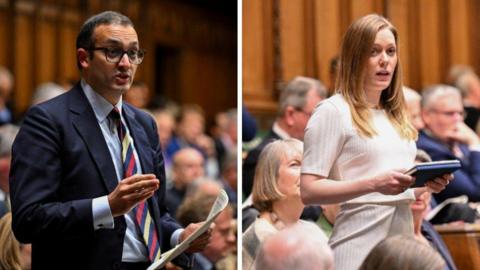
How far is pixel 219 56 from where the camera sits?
12.1 metres

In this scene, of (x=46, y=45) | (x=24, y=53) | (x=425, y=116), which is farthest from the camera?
(x=46, y=45)

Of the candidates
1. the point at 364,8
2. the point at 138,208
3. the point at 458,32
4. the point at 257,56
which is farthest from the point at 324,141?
the point at 458,32

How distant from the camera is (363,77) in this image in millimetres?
3152

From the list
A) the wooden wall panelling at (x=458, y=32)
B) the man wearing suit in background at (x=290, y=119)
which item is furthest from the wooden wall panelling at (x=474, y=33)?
the man wearing suit in background at (x=290, y=119)

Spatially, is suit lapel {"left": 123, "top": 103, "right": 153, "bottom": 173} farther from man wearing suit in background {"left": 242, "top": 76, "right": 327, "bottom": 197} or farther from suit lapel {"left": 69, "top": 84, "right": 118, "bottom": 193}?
man wearing suit in background {"left": 242, "top": 76, "right": 327, "bottom": 197}

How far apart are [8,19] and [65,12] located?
23.4 inches

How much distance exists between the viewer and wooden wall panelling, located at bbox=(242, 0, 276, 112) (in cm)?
468

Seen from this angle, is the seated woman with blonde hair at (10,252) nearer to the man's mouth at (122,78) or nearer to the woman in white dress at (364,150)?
the man's mouth at (122,78)

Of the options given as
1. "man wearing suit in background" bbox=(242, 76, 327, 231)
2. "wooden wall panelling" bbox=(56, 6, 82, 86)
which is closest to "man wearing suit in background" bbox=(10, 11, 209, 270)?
"man wearing suit in background" bbox=(242, 76, 327, 231)

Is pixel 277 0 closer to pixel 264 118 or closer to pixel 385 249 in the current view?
pixel 264 118

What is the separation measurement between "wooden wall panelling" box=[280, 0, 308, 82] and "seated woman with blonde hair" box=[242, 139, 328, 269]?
1006 millimetres

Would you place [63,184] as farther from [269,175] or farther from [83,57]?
[269,175]

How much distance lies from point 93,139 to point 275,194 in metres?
0.92

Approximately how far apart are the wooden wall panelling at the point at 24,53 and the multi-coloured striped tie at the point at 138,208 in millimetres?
5536
